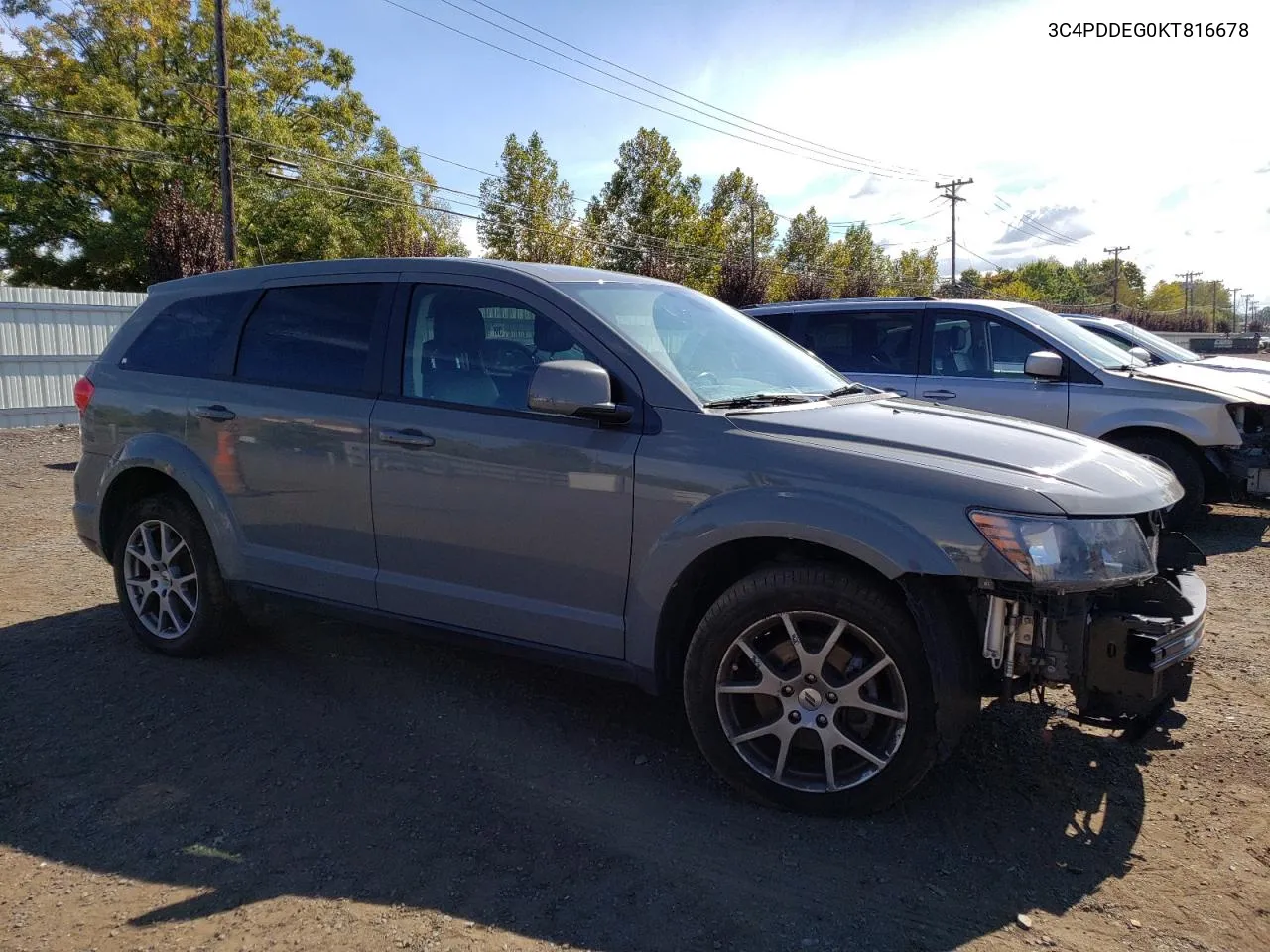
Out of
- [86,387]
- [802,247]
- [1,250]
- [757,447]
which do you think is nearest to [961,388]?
[757,447]

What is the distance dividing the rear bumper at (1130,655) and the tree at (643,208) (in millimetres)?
48284

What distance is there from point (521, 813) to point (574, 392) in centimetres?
149

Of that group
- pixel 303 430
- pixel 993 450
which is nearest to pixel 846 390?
pixel 993 450

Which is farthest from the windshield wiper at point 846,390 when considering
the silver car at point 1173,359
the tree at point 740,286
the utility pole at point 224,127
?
the tree at point 740,286

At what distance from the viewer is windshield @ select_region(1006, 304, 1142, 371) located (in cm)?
804

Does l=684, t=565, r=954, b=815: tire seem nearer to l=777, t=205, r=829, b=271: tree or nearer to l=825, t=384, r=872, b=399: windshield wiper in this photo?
l=825, t=384, r=872, b=399: windshield wiper

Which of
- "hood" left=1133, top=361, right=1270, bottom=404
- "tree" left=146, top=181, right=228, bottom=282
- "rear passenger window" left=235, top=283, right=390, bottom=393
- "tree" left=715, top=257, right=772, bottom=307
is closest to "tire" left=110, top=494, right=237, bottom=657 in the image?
"rear passenger window" left=235, top=283, right=390, bottom=393

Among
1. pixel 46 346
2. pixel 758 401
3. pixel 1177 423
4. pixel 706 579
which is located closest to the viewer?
pixel 706 579

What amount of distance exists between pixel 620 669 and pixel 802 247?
218 feet

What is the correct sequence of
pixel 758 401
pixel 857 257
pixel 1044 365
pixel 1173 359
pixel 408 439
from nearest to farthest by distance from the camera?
pixel 758 401 < pixel 408 439 < pixel 1044 365 < pixel 1173 359 < pixel 857 257

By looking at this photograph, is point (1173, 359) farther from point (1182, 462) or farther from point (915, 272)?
point (915, 272)

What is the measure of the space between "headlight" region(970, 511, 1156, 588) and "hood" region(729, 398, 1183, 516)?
0.21ft

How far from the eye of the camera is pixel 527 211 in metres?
47.3

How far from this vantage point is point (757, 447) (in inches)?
131
